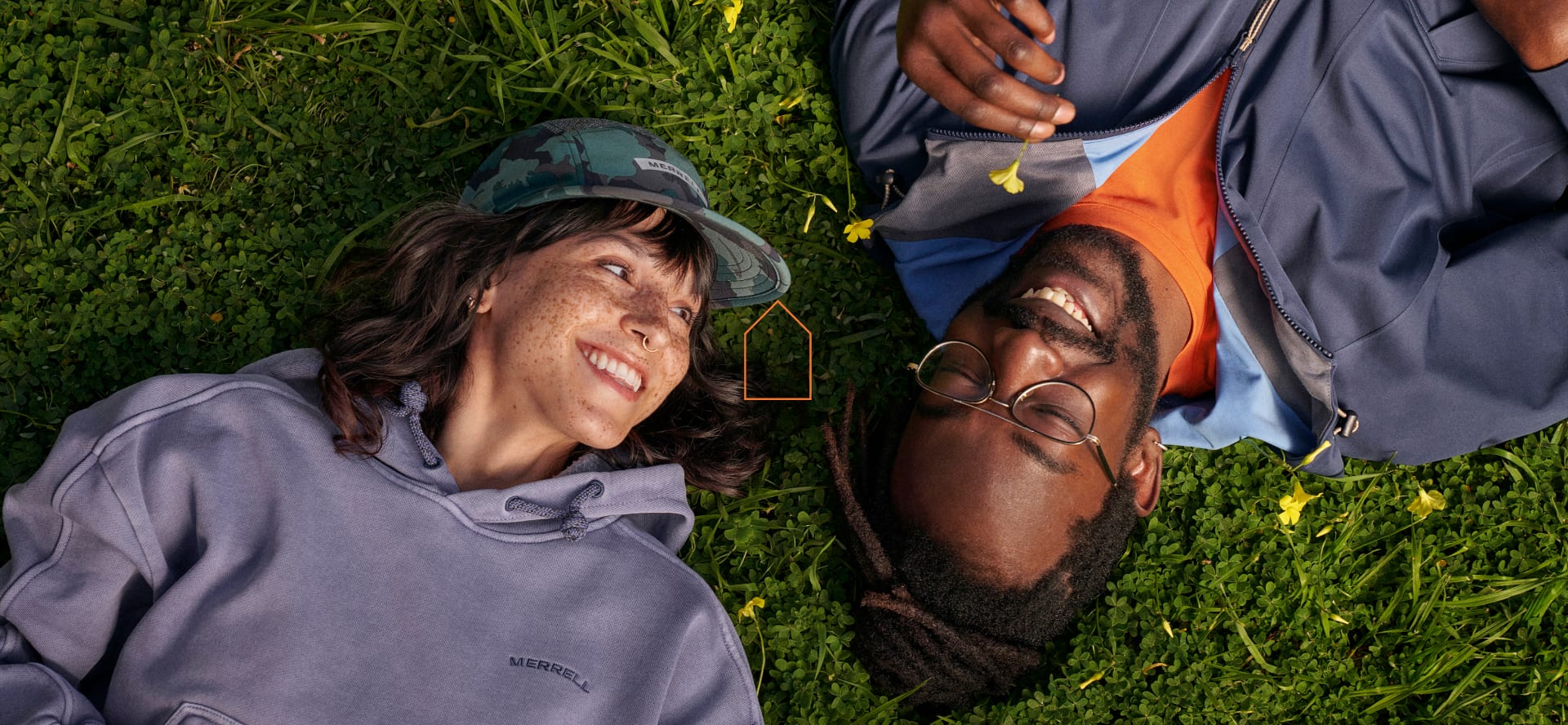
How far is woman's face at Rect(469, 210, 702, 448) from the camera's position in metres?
2.95

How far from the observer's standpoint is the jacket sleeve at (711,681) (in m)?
3.04

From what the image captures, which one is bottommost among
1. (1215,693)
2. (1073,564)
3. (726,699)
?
(1215,693)

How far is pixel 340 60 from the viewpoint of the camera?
12.4 ft

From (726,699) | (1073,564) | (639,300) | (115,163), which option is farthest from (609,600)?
(115,163)

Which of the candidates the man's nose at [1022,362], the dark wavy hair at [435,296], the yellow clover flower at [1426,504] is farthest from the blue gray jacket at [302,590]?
the yellow clover flower at [1426,504]

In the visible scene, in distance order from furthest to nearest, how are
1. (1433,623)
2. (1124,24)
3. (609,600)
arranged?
(1433,623) → (1124,24) → (609,600)

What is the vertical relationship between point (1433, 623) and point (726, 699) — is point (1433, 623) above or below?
below

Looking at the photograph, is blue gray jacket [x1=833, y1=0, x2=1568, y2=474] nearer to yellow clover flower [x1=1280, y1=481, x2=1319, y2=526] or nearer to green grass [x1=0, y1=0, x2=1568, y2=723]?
yellow clover flower [x1=1280, y1=481, x2=1319, y2=526]

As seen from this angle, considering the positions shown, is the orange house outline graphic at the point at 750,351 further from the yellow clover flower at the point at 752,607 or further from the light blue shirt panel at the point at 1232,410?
the light blue shirt panel at the point at 1232,410

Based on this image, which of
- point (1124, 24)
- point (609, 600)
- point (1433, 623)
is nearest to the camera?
point (609, 600)

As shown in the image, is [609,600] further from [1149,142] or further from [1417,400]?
[1417,400]

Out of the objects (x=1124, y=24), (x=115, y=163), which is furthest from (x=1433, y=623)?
(x=115, y=163)

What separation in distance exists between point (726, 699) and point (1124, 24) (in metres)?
2.43

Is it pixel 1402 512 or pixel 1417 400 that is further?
pixel 1402 512
